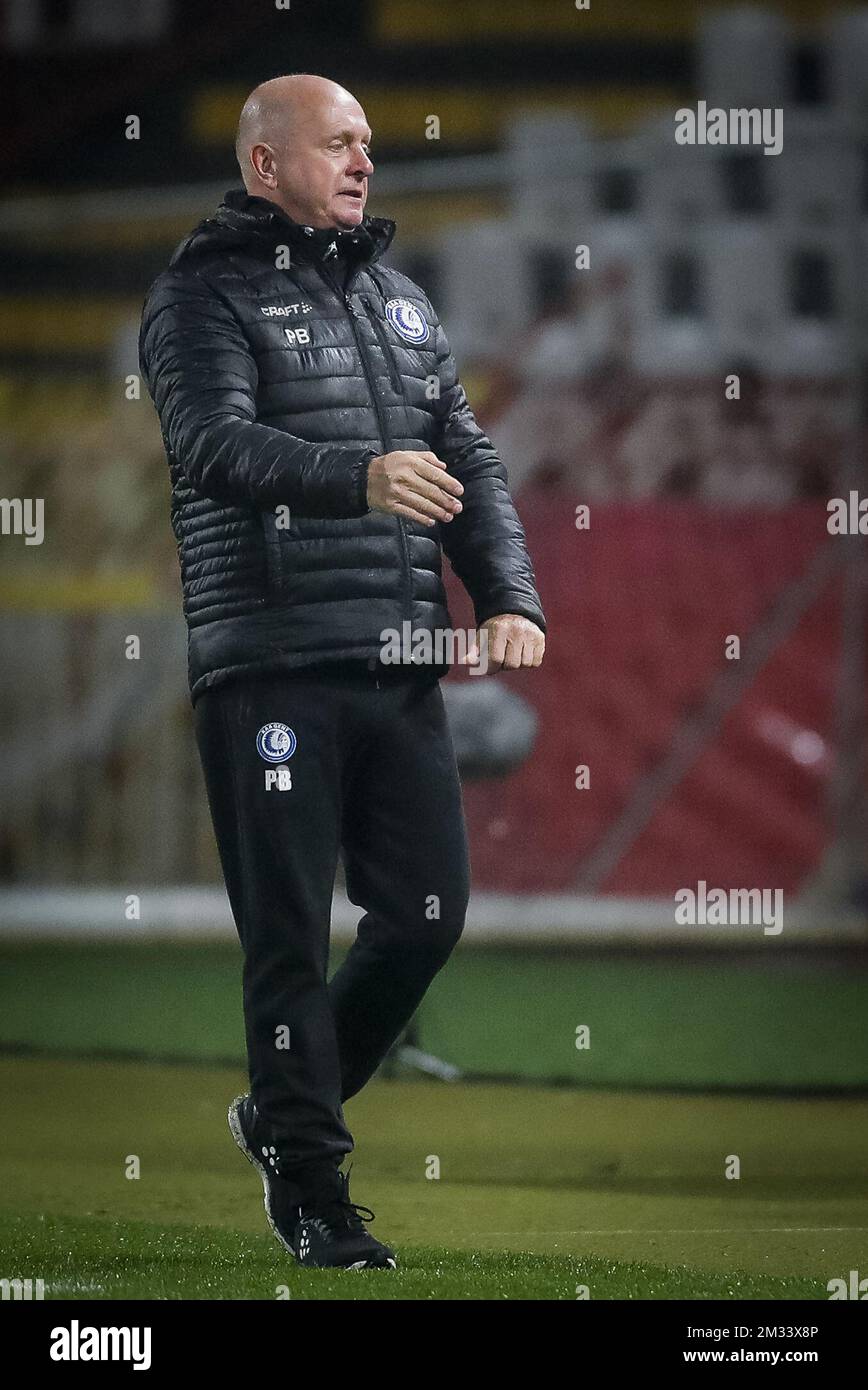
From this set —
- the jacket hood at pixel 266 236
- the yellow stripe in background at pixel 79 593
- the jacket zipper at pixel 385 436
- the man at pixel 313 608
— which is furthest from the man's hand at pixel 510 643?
the yellow stripe in background at pixel 79 593

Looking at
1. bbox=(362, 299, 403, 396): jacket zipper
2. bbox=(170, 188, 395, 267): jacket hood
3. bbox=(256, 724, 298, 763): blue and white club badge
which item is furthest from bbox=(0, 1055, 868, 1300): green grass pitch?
bbox=(170, 188, 395, 267): jacket hood

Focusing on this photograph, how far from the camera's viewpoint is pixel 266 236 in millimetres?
2953

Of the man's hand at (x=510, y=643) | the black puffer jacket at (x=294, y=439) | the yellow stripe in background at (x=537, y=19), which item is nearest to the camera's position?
the black puffer jacket at (x=294, y=439)

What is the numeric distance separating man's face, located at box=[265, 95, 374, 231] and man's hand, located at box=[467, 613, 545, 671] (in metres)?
0.60

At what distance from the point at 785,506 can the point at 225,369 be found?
6.86 m

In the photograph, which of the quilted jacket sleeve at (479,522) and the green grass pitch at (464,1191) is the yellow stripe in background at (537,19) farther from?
the quilted jacket sleeve at (479,522)

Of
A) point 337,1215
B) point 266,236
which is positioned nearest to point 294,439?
point 266,236

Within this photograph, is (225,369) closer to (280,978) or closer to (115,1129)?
(280,978)

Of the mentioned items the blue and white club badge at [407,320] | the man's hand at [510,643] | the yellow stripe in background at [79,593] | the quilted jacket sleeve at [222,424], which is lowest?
the man's hand at [510,643]

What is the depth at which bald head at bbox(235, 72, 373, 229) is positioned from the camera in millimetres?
2949

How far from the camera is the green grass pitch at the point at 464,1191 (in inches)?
111

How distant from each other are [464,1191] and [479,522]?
1269 millimetres

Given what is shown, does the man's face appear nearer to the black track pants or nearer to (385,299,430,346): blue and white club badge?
(385,299,430,346): blue and white club badge

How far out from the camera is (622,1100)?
192 inches
